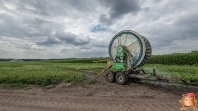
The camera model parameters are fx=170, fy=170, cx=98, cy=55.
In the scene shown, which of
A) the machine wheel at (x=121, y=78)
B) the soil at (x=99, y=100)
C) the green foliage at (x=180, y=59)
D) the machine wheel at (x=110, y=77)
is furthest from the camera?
the green foliage at (x=180, y=59)

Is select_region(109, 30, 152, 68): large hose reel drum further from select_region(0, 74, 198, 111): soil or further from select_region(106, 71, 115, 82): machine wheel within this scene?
select_region(0, 74, 198, 111): soil

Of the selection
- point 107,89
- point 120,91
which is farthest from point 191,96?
point 107,89

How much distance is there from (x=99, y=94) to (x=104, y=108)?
214cm

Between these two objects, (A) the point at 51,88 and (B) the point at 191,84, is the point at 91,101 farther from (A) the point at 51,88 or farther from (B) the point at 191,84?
(B) the point at 191,84

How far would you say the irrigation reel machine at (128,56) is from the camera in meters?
9.55

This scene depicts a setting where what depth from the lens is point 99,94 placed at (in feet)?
26.1

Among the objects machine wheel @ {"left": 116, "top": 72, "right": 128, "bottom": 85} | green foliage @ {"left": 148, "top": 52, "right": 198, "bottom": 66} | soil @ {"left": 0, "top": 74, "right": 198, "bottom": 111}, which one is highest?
green foliage @ {"left": 148, "top": 52, "right": 198, "bottom": 66}

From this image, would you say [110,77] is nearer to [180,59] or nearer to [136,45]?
[136,45]

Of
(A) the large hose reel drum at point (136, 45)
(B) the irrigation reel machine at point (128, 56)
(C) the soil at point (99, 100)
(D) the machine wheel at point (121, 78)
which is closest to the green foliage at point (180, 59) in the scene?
(A) the large hose reel drum at point (136, 45)

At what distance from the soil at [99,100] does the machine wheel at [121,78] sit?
2.94 feet

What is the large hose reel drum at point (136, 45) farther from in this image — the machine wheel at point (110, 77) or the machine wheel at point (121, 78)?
the machine wheel at point (110, 77)

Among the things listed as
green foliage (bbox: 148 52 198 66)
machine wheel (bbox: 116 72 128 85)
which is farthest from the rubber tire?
green foliage (bbox: 148 52 198 66)

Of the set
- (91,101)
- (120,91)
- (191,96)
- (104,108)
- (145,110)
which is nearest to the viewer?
(191,96)

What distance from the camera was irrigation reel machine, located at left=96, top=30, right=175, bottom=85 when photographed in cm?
955
